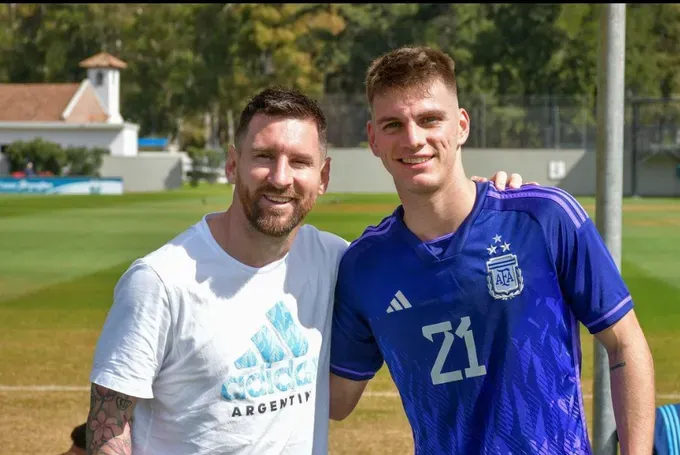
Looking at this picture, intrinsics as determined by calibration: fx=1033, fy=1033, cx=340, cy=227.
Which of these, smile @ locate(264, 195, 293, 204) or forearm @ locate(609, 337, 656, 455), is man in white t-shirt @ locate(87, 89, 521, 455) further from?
forearm @ locate(609, 337, 656, 455)

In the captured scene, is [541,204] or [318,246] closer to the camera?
[541,204]

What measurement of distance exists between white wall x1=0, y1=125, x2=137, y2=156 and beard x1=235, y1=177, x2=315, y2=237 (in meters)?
67.1

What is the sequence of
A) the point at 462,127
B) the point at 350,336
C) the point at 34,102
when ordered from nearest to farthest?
1. the point at 462,127
2. the point at 350,336
3. the point at 34,102

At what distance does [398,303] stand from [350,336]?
1.09ft

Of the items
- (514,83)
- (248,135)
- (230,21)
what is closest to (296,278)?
(248,135)

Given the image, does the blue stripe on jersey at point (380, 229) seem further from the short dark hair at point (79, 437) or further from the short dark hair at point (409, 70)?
the short dark hair at point (79, 437)

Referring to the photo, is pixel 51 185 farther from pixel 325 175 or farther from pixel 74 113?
pixel 325 175

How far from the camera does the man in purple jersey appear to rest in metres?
3.31

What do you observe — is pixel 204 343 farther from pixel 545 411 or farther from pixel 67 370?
pixel 67 370

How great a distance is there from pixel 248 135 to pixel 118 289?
66 centimetres

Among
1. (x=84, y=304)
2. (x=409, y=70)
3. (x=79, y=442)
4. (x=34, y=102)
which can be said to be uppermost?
(x=34, y=102)

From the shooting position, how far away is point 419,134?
11.1 ft

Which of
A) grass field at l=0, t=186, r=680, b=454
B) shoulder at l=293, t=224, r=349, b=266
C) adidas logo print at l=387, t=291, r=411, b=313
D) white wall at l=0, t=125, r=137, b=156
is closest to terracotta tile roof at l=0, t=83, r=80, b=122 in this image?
white wall at l=0, t=125, r=137, b=156

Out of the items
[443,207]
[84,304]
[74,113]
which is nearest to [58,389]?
[84,304]
